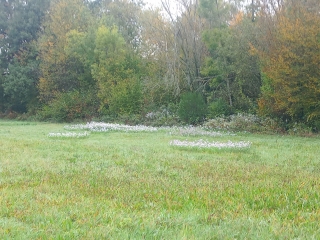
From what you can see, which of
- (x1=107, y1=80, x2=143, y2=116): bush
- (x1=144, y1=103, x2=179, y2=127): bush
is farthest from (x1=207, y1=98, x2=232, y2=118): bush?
(x1=107, y1=80, x2=143, y2=116): bush

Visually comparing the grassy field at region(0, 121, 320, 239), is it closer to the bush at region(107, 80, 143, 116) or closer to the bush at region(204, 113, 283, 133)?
the bush at region(204, 113, 283, 133)

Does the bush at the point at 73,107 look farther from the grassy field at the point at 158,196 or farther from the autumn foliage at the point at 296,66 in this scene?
the grassy field at the point at 158,196

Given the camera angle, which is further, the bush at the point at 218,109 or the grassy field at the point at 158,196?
the bush at the point at 218,109

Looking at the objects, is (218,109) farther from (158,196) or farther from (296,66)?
(158,196)

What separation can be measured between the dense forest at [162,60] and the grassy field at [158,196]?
9.61m

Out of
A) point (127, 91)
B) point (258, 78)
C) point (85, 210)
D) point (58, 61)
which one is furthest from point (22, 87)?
point (85, 210)

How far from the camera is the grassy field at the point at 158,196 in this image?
394 cm

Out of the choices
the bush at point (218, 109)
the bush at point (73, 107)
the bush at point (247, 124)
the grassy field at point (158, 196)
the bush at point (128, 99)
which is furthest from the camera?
the bush at point (73, 107)

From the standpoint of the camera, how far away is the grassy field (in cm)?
394

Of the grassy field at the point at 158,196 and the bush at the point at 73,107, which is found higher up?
the bush at the point at 73,107

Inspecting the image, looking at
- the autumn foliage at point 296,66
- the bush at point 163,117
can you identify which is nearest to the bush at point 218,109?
the bush at point 163,117

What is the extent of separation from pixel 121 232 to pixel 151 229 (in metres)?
0.33

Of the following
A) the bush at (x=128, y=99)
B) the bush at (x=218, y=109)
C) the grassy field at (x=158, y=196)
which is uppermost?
the bush at (x=128, y=99)

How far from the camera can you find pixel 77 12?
32688mm
